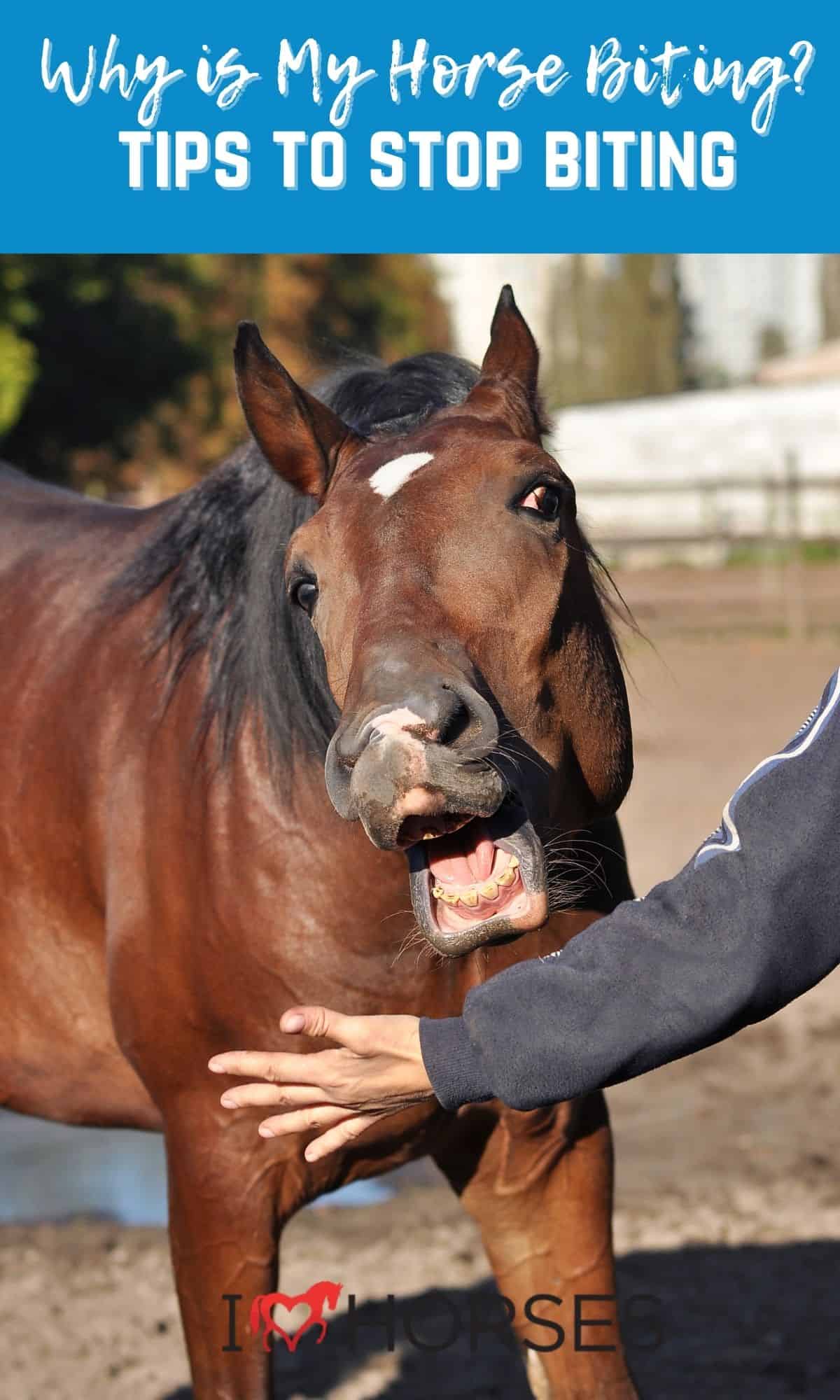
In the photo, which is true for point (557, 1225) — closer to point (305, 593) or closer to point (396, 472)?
point (305, 593)

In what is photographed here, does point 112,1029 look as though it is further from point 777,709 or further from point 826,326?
point 826,326

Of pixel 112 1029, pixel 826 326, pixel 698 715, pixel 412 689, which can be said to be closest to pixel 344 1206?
pixel 112 1029

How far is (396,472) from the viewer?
7.69 ft

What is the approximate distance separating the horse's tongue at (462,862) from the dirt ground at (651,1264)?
70cm

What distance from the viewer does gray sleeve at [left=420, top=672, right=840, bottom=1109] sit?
65.9 inches

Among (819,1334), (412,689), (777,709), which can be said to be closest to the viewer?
(412,689)

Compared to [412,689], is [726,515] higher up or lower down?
higher up

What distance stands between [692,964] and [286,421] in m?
1.16

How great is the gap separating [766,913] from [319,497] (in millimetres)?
1135

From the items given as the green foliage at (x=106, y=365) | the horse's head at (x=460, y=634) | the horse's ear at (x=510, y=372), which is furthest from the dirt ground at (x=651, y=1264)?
the green foliage at (x=106, y=365)

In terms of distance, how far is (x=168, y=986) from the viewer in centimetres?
285

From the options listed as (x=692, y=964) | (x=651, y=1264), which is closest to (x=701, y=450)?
(x=651, y=1264)

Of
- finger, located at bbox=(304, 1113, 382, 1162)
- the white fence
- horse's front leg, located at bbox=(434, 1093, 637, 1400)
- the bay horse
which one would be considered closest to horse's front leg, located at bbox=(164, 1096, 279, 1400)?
the bay horse

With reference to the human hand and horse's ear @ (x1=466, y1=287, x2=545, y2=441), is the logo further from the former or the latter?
horse's ear @ (x1=466, y1=287, x2=545, y2=441)
